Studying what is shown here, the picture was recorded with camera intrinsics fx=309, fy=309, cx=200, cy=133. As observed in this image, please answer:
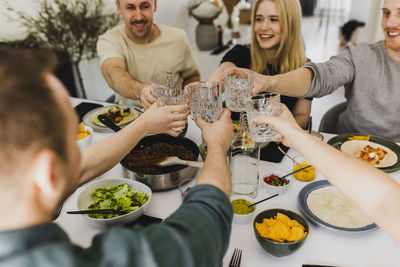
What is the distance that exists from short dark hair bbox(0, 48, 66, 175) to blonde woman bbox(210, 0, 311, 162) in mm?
1511

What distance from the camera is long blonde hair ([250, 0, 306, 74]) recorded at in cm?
201

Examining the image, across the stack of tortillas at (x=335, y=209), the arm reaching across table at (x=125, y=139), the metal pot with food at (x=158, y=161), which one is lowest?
the stack of tortillas at (x=335, y=209)

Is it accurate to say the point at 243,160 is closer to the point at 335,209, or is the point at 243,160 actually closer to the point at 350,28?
the point at 335,209

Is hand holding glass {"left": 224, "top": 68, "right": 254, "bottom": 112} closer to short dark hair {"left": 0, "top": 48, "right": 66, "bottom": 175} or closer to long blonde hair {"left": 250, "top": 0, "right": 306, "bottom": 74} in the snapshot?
long blonde hair {"left": 250, "top": 0, "right": 306, "bottom": 74}

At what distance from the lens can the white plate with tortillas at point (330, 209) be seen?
1.06 meters

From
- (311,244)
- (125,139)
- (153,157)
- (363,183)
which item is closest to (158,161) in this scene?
(153,157)

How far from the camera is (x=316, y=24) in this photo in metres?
9.02

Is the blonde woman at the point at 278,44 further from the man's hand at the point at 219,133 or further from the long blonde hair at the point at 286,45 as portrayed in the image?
the man's hand at the point at 219,133

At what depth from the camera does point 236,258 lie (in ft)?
3.11

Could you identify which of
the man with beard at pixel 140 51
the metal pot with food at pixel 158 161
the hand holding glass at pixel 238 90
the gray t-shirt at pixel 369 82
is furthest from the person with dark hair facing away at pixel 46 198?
the man with beard at pixel 140 51

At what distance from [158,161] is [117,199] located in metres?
0.24

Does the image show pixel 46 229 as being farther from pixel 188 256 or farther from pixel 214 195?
pixel 214 195

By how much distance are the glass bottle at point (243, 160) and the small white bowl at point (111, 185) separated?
365mm

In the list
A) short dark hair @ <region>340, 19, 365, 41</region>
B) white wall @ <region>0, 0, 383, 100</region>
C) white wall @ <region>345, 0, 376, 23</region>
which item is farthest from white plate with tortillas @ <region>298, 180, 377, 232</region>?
white wall @ <region>345, 0, 376, 23</region>
